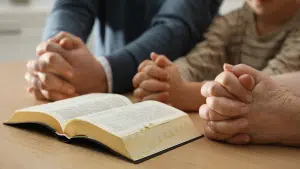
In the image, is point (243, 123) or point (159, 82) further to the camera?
point (159, 82)

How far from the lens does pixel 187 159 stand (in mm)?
605

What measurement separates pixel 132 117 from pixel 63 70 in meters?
0.29

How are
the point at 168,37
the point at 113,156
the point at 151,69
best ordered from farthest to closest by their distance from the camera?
the point at 168,37 < the point at 151,69 < the point at 113,156

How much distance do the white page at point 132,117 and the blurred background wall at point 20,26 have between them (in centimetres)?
156

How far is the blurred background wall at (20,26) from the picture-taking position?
2.13 m

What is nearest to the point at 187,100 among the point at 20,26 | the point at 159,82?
the point at 159,82

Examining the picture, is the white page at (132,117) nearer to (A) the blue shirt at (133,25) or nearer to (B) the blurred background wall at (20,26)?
(A) the blue shirt at (133,25)

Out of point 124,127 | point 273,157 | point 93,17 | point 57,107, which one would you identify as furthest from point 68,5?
point 273,157

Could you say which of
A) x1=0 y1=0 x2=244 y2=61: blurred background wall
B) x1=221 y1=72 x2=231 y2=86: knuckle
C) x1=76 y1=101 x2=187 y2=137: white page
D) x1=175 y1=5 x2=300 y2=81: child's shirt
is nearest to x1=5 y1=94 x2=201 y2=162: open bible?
x1=76 y1=101 x2=187 y2=137: white page

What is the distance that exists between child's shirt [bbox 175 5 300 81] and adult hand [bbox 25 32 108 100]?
21 centimetres

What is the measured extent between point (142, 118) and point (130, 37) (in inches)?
27.4

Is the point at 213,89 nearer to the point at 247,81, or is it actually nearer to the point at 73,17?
the point at 247,81

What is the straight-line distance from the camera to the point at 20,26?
217cm

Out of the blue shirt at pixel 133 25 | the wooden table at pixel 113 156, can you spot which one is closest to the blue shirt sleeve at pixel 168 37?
the blue shirt at pixel 133 25
